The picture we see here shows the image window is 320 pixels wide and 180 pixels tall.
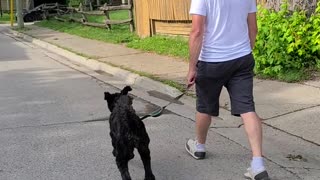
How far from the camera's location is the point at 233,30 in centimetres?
413

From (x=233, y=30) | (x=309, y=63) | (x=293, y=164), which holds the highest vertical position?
(x=233, y=30)

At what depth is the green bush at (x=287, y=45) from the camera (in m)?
7.91

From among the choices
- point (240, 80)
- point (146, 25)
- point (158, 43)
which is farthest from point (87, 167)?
point (146, 25)

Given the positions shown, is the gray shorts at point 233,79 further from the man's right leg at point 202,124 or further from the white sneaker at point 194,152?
the white sneaker at point 194,152

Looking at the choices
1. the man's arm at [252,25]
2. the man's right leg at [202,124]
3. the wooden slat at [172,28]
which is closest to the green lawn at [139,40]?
the wooden slat at [172,28]

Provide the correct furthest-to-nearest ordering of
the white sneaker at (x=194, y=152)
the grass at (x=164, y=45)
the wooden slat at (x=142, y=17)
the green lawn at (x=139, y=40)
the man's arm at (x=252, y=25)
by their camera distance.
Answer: the wooden slat at (x=142, y=17) → the green lawn at (x=139, y=40) → the grass at (x=164, y=45) → the white sneaker at (x=194, y=152) → the man's arm at (x=252, y=25)

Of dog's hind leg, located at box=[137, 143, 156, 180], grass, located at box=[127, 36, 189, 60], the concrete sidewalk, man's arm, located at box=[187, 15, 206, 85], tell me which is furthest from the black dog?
grass, located at box=[127, 36, 189, 60]

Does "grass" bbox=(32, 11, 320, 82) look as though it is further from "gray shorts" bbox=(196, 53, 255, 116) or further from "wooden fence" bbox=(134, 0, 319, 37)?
"gray shorts" bbox=(196, 53, 255, 116)

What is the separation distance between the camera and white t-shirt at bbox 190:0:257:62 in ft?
13.3

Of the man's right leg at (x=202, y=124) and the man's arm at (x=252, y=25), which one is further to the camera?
the man's right leg at (x=202, y=124)

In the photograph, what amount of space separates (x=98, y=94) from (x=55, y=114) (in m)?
1.44

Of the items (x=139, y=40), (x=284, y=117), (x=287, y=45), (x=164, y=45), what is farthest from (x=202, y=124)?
(x=139, y=40)

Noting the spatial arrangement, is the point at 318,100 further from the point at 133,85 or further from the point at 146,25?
the point at 146,25

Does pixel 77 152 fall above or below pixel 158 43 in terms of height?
below
